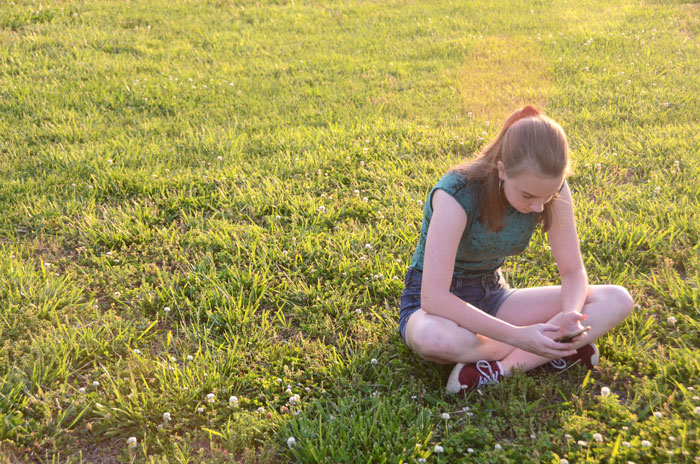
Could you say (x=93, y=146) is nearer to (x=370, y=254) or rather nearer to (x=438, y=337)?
(x=370, y=254)

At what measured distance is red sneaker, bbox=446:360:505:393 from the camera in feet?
10.1

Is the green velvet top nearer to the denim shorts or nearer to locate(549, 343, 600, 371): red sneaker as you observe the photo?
the denim shorts

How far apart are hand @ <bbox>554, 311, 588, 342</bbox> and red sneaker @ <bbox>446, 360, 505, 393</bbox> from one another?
393 mm

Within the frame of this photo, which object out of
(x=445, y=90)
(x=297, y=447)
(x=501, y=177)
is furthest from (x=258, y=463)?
(x=445, y=90)

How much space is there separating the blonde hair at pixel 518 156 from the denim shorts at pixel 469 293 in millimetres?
470

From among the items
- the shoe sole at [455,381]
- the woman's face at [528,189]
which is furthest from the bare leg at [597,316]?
the woman's face at [528,189]

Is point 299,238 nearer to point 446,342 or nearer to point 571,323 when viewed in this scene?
point 446,342

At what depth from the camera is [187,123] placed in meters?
6.28

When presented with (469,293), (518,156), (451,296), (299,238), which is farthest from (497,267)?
(299,238)

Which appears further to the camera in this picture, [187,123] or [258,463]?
[187,123]

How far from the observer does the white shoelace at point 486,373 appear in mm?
3107

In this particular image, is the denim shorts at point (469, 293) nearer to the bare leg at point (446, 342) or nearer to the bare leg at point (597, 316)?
the bare leg at point (446, 342)

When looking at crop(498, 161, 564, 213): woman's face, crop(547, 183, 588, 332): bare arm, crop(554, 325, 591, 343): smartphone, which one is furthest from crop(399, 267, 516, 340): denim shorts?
crop(498, 161, 564, 213): woman's face

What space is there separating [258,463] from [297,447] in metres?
0.19
